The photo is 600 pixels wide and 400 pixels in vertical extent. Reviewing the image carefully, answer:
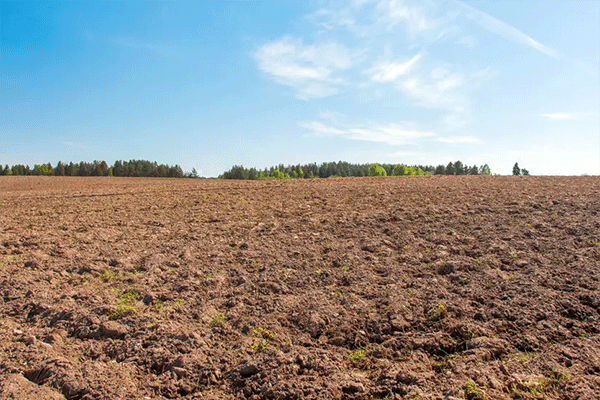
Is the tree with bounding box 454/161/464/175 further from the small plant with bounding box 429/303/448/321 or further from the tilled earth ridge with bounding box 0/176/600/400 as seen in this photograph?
the small plant with bounding box 429/303/448/321

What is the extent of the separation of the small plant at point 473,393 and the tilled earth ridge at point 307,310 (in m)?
0.03

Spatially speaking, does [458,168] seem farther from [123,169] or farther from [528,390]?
[528,390]

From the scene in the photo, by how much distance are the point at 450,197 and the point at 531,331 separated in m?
10.5

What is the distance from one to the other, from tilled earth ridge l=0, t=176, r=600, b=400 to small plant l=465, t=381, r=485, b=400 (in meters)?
0.03

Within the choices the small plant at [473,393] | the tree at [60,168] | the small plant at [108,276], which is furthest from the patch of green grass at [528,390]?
the tree at [60,168]

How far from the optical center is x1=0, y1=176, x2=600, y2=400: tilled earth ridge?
12.4 ft

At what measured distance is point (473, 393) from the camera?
3.46 meters

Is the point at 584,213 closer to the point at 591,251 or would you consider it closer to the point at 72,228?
the point at 591,251

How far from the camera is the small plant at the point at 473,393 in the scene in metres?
3.41

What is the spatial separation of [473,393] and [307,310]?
248cm

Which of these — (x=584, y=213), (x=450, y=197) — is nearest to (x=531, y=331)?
(x=584, y=213)

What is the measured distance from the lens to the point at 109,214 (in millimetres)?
13023

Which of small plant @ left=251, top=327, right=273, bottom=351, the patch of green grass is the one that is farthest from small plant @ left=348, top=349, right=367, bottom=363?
the patch of green grass

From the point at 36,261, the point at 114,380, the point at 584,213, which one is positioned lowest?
the point at 114,380
